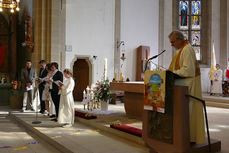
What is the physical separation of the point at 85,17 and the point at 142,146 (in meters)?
8.55

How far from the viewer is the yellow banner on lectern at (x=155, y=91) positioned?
3.44 meters

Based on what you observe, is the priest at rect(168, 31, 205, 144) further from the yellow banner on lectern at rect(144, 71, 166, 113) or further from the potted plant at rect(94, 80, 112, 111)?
the potted plant at rect(94, 80, 112, 111)

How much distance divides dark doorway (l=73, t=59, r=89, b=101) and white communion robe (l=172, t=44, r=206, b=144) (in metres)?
8.94

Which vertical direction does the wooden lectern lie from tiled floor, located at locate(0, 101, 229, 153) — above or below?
above

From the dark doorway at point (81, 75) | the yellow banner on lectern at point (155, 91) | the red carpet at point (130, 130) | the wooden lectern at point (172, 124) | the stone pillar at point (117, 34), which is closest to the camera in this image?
the wooden lectern at point (172, 124)

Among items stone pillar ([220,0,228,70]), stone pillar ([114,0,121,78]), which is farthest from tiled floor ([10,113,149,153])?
stone pillar ([220,0,228,70])

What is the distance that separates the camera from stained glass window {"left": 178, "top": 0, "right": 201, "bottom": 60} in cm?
1478

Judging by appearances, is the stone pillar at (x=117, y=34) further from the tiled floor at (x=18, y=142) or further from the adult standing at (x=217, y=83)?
the tiled floor at (x=18, y=142)

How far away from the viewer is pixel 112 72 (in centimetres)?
1267

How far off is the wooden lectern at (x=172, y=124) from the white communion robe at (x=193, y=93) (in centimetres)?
13

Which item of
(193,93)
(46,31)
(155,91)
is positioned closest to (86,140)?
(155,91)

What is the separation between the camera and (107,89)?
7961mm

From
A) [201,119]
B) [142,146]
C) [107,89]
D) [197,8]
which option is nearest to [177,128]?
[201,119]

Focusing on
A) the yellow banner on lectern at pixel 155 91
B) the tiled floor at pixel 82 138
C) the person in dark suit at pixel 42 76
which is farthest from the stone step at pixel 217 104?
the yellow banner on lectern at pixel 155 91
